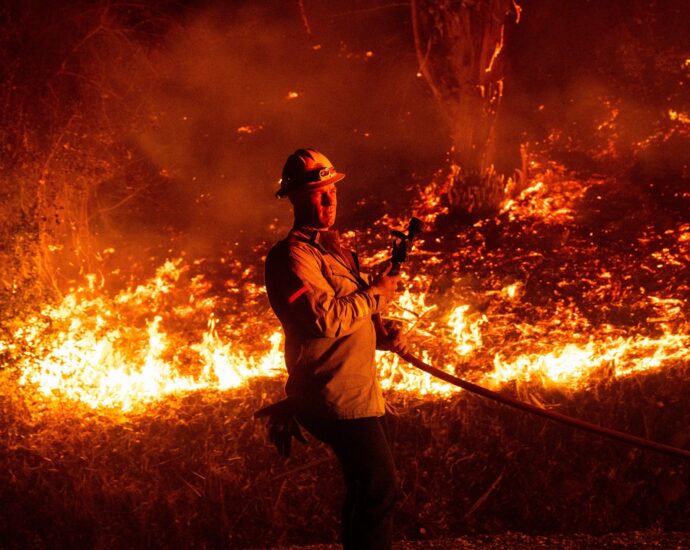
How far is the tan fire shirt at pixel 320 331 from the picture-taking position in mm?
3191

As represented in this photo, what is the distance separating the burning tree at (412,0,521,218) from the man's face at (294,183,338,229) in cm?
433

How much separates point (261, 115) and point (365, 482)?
742 centimetres

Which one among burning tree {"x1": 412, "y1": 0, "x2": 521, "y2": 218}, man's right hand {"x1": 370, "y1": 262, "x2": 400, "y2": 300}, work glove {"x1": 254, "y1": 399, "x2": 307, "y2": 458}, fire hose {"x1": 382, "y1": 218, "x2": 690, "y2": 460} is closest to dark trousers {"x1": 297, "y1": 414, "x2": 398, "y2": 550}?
work glove {"x1": 254, "y1": 399, "x2": 307, "y2": 458}

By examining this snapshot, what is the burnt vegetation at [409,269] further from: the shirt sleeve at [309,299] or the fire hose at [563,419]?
the shirt sleeve at [309,299]

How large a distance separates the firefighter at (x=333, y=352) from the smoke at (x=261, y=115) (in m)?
4.93

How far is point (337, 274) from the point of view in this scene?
11.4 feet

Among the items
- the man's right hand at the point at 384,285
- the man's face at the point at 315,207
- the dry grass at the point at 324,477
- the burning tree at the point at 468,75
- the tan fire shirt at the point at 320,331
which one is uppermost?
the burning tree at the point at 468,75

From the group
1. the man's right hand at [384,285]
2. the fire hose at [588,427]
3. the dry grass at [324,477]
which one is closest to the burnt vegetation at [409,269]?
the dry grass at [324,477]

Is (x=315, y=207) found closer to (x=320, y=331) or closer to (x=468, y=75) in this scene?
(x=320, y=331)

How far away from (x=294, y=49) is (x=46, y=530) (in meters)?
7.09

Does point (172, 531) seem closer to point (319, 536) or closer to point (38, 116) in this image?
point (319, 536)

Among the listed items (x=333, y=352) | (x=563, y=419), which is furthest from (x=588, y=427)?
(x=333, y=352)

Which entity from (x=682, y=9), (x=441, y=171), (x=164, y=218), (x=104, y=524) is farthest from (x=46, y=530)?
(x=682, y=9)

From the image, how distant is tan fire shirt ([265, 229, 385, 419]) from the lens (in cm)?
319
